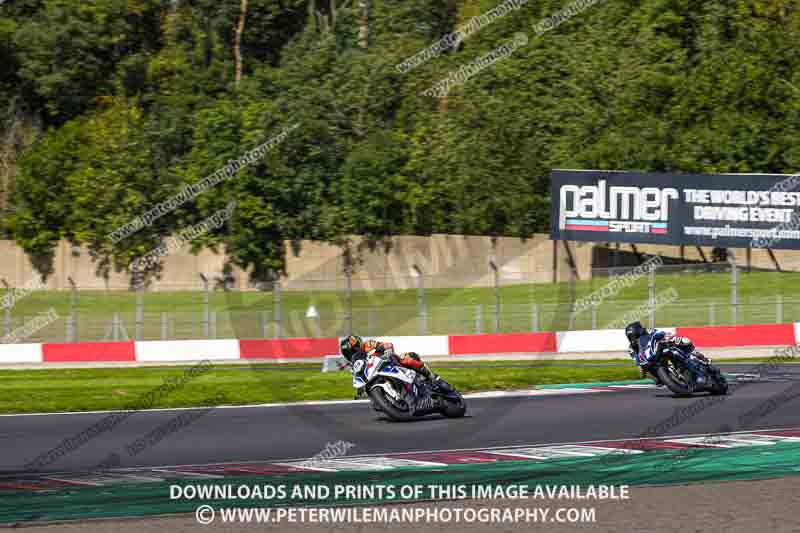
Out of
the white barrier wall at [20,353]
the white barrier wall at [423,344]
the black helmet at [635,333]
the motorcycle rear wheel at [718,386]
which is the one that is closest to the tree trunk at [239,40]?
the white barrier wall at [20,353]

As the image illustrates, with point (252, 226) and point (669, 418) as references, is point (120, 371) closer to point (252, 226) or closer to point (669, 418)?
point (669, 418)

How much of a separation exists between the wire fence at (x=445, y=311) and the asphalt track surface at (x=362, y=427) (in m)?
10.8

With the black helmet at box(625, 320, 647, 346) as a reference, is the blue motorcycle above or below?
below

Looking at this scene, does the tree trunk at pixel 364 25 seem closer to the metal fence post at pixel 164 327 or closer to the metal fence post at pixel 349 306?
the metal fence post at pixel 349 306

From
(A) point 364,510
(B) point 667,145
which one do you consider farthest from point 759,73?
(A) point 364,510

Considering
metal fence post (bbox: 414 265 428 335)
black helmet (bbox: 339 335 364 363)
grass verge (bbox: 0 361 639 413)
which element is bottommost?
grass verge (bbox: 0 361 639 413)

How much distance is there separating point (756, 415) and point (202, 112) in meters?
36.8

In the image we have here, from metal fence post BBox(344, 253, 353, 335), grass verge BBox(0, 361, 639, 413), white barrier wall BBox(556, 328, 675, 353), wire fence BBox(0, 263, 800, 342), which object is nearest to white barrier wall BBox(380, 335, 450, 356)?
wire fence BBox(0, 263, 800, 342)

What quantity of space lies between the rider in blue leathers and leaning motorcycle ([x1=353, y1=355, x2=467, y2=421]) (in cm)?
341

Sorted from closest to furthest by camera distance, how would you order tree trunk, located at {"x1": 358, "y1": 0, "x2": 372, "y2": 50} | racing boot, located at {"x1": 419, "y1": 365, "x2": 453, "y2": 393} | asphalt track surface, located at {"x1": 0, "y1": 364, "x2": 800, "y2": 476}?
asphalt track surface, located at {"x1": 0, "y1": 364, "x2": 800, "y2": 476} < racing boot, located at {"x1": 419, "y1": 365, "x2": 453, "y2": 393} < tree trunk, located at {"x1": 358, "y1": 0, "x2": 372, "y2": 50}

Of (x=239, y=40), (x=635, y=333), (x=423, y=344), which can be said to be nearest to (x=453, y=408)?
(x=635, y=333)

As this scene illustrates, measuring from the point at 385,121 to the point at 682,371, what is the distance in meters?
34.3

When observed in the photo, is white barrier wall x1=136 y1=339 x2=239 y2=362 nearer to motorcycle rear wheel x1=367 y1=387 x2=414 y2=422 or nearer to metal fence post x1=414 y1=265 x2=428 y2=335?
metal fence post x1=414 y1=265 x2=428 y2=335

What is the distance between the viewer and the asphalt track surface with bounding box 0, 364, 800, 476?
14172 mm
